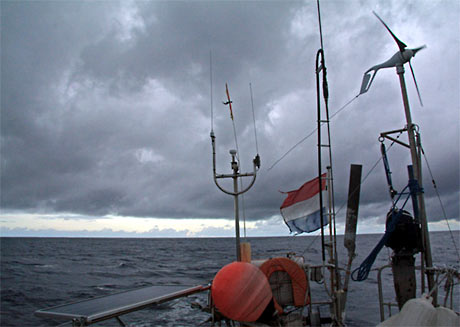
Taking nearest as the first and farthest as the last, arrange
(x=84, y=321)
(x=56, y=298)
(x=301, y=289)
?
1. (x=84, y=321)
2. (x=301, y=289)
3. (x=56, y=298)

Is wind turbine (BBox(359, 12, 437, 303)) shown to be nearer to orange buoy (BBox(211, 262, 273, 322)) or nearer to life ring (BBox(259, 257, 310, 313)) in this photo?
life ring (BBox(259, 257, 310, 313))

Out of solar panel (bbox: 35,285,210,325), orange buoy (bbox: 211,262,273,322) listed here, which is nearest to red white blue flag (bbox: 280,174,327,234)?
orange buoy (bbox: 211,262,273,322)

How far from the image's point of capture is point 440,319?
24.8 ft

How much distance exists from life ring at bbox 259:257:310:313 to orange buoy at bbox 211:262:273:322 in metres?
1.55

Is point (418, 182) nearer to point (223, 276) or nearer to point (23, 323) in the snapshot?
point (223, 276)

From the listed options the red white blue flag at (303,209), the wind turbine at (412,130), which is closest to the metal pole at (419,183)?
the wind turbine at (412,130)

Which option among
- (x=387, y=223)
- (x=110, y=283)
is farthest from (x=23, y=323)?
(x=387, y=223)

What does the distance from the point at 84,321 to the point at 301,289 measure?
6.24 meters

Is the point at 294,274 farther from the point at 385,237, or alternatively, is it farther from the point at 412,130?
the point at 412,130

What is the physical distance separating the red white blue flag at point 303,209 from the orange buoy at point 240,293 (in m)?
5.50

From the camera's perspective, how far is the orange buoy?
7.53 metres

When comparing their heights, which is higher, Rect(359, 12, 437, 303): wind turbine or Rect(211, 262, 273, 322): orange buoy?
Rect(359, 12, 437, 303): wind turbine

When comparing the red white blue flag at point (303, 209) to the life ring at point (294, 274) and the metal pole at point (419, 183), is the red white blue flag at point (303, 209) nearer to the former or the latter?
the metal pole at point (419, 183)

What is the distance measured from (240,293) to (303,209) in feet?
20.4
